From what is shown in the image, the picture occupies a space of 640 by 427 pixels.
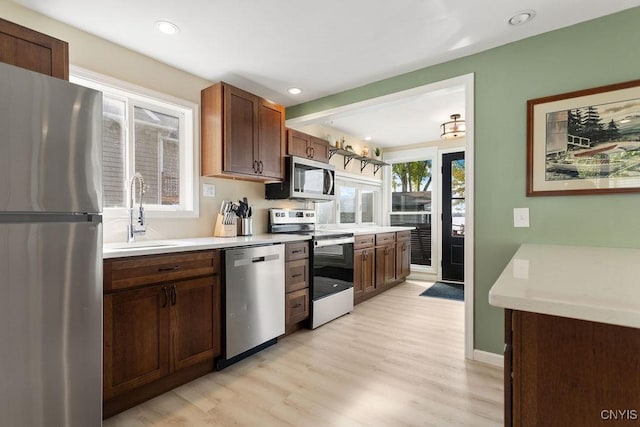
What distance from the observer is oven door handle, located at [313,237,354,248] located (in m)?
3.12

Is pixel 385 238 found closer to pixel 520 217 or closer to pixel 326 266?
pixel 326 266

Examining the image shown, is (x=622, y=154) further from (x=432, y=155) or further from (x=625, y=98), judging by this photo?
(x=432, y=155)

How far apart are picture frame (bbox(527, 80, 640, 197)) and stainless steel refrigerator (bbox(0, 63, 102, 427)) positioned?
2743 mm

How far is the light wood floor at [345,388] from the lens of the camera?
68.9 inches

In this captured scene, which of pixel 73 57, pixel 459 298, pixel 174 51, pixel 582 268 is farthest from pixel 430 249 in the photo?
pixel 73 57

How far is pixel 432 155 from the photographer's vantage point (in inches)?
211

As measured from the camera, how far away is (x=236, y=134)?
2.85 m

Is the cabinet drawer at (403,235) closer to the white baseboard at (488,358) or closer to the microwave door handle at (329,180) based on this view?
the microwave door handle at (329,180)

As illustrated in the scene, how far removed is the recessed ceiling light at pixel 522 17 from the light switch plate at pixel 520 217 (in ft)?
4.21

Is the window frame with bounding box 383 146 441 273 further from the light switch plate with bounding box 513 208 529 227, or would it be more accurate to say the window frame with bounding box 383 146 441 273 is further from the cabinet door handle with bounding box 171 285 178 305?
the cabinet door handle with bounding box 171 285 178 305

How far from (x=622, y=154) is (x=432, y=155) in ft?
11.4

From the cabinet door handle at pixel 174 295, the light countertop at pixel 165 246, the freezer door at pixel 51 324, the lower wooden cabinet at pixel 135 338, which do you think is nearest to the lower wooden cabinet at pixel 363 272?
the light countertop at pixel 165 246

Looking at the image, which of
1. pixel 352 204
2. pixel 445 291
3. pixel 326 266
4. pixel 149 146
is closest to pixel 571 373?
pixel 326 266

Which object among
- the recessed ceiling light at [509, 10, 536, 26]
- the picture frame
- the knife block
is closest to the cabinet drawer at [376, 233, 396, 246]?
the knife block
